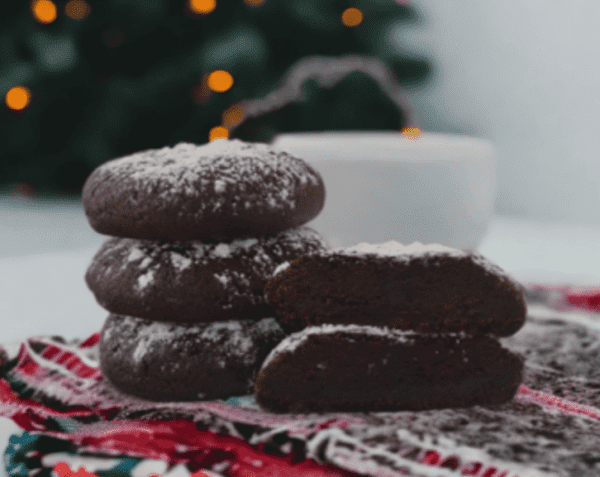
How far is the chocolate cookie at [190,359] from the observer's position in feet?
2.42

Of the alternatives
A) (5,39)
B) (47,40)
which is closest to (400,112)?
(47,40)

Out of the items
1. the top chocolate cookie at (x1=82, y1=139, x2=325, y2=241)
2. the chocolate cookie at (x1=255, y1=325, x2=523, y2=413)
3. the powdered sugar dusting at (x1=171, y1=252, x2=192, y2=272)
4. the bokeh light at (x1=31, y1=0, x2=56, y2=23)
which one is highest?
the bokeh light at (x1=31, y1=0, x2=56, y2=23)

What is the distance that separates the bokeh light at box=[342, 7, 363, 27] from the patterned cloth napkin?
65.2 inches

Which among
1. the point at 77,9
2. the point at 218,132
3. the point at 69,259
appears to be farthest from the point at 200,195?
the point at 77,9

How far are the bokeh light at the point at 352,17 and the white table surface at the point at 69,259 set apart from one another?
2.80 feet

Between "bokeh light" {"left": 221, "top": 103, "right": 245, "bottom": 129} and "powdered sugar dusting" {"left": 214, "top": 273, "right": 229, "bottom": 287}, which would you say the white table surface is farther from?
"bokeh light" {"left": 221, "top": 103, "right": 245, "bottom": 129}

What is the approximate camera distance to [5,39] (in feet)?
6.94

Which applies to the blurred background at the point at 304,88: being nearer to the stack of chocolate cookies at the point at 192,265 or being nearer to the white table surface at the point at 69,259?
the white table surface at the point at 69,259

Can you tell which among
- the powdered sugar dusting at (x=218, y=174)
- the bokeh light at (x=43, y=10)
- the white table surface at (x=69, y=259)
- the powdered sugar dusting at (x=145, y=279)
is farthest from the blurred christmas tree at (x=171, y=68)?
the powdered sugar dusting at (x=145, y=279)

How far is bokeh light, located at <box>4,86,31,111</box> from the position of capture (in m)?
2.13

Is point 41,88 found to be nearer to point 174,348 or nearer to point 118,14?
point 118,14

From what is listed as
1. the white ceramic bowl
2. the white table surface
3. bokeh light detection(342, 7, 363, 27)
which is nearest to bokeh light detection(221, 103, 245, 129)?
bokeh light detection(342, 7, 363, 27)

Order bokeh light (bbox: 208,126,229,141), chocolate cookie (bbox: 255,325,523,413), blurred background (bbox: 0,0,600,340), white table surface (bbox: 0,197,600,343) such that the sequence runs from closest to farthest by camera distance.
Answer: chocolate cookie (bbox: 255,325,523,413) < white table surface (bbox: 0,197,600,343) < blurred background (bbox: 0,0,600,340) < bokeh light (bbox: 208,126,229,141)

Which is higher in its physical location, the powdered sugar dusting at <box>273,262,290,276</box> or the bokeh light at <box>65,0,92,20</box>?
the bokeh light at <box>65,0,92,20</box>
